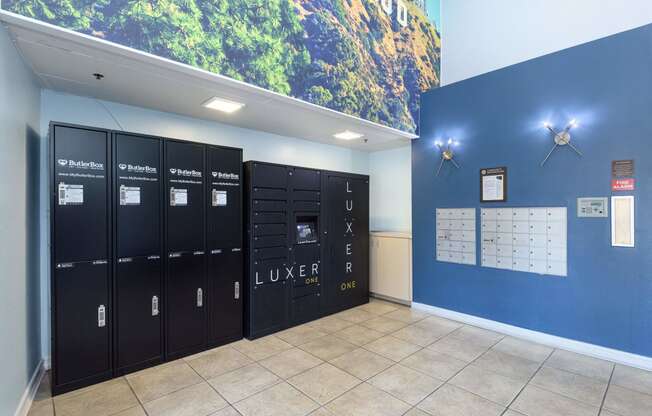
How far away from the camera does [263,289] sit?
3719 mm

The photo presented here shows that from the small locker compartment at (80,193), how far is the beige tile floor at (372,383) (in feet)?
3.89

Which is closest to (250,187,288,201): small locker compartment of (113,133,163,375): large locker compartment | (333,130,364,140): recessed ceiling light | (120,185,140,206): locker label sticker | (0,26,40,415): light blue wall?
(113,133,163,375): large locker compartment

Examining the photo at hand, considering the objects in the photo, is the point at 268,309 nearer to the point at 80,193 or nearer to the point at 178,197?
the point at 178,197

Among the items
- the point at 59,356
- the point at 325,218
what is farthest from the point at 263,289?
the point at 59,356

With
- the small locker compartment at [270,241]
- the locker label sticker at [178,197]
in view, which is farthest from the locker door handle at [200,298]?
the locker label sticker at [178,197]

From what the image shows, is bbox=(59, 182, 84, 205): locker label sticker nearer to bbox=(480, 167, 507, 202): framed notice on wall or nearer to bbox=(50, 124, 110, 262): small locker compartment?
bbox=(50, 124, 110, 262): small locker compartment

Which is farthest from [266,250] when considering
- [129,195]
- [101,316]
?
[101,316]

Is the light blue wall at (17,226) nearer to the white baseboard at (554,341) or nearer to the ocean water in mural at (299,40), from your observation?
the ocean water in mural at (299,40)

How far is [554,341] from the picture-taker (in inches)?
136

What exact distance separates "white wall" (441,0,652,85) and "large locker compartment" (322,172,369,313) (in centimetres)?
239

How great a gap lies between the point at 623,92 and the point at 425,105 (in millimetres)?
2151

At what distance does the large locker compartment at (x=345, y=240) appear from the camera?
4.49 m

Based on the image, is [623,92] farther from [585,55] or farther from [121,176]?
[121,176]

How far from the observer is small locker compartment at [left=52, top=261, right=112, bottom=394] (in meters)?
2.50
